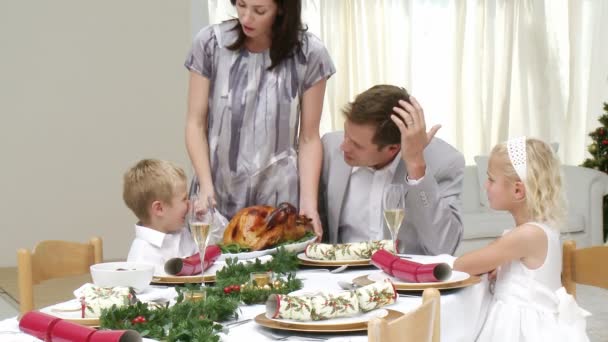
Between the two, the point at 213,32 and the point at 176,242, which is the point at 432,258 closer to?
the point at 176,242

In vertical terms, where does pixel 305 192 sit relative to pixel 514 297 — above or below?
above

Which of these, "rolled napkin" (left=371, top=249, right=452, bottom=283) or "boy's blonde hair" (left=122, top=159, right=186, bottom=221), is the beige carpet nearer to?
"boy's blonde hair" (left=122, top=159, right=186, bottom=221)

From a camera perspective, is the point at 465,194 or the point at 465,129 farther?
the point at 465,129

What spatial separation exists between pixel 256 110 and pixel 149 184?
0.49 metres

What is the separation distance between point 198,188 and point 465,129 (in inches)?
220

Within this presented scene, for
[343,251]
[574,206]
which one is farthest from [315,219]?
[574,206]

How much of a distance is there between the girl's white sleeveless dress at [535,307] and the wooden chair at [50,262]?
1075mm

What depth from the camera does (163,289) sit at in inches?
82.5

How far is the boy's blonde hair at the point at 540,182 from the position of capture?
8.20 ft

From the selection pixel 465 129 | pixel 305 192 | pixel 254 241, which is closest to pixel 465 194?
pixel 465 129

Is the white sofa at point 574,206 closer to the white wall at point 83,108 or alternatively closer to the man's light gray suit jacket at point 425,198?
the white wall at point 83,108

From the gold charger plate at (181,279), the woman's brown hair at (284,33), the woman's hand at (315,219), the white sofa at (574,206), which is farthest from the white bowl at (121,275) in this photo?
the white sofa at (574,206)

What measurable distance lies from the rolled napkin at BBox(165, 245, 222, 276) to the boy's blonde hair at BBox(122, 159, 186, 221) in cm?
33

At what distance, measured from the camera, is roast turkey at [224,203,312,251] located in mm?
2438
